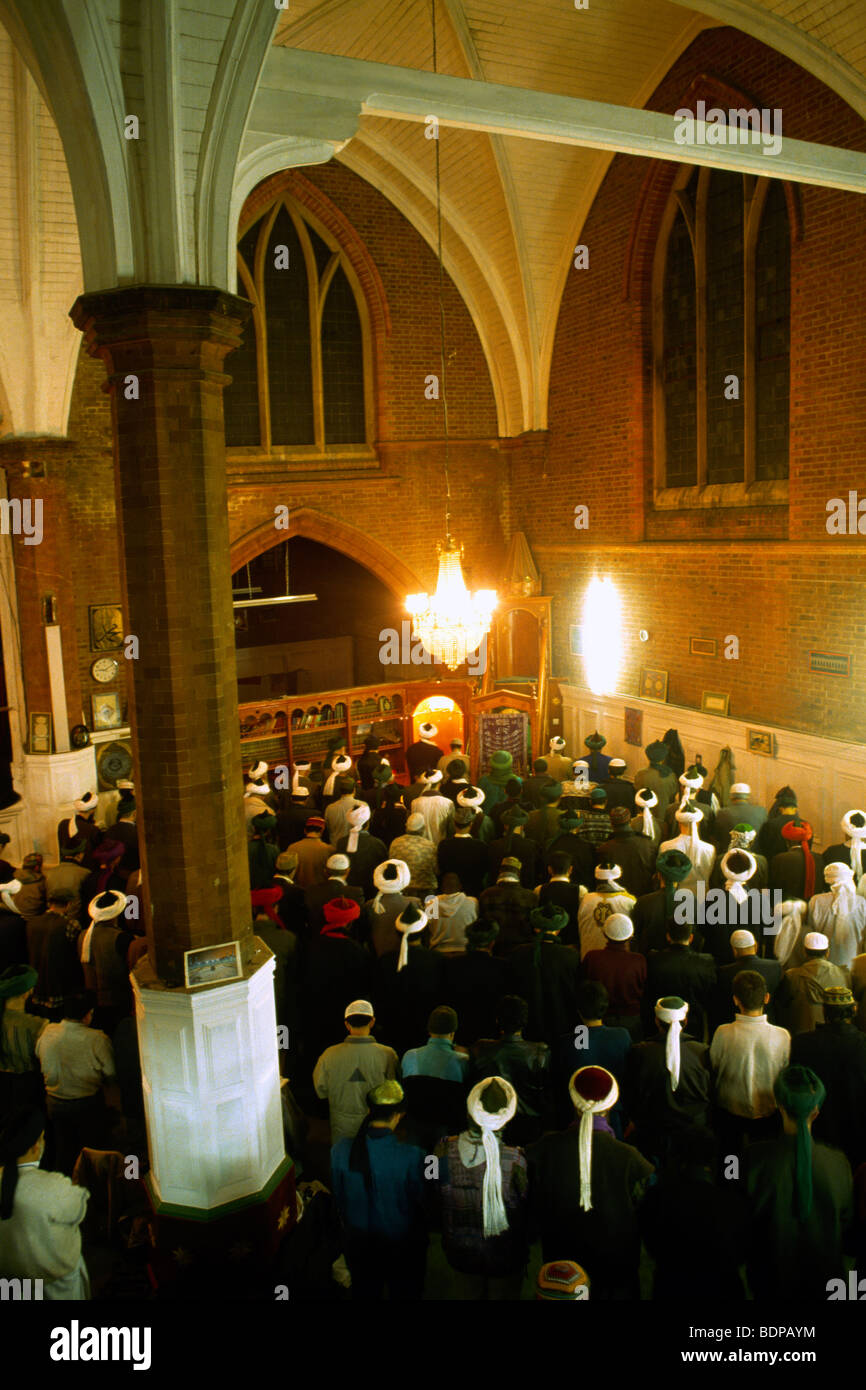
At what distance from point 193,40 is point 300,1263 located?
5.67m

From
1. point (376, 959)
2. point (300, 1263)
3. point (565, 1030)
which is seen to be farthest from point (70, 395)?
point (300, 1263)

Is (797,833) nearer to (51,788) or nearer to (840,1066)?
(840,1066)

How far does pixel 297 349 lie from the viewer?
14.1 m

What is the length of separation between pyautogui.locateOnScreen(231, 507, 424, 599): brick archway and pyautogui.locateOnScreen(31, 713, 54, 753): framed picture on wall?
127 inches

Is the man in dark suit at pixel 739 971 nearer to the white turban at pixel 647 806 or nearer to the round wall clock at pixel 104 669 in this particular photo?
the white turban at pixel 647 806

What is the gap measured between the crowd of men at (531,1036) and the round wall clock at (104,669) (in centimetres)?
331

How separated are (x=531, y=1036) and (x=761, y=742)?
5.87 meters

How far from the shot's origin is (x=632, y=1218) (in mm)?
4254

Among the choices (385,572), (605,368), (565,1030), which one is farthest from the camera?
(385,572)

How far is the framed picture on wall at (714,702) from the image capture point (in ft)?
38.5

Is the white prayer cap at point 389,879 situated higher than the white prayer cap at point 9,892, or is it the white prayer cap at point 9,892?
the white prayer cap at point 389,879

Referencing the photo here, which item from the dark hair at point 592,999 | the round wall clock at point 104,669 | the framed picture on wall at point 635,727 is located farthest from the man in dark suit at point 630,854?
the round wall clock at point 104,669

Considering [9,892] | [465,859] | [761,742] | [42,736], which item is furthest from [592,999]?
[42,736]

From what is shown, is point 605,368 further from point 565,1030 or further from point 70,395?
point 565,1030
